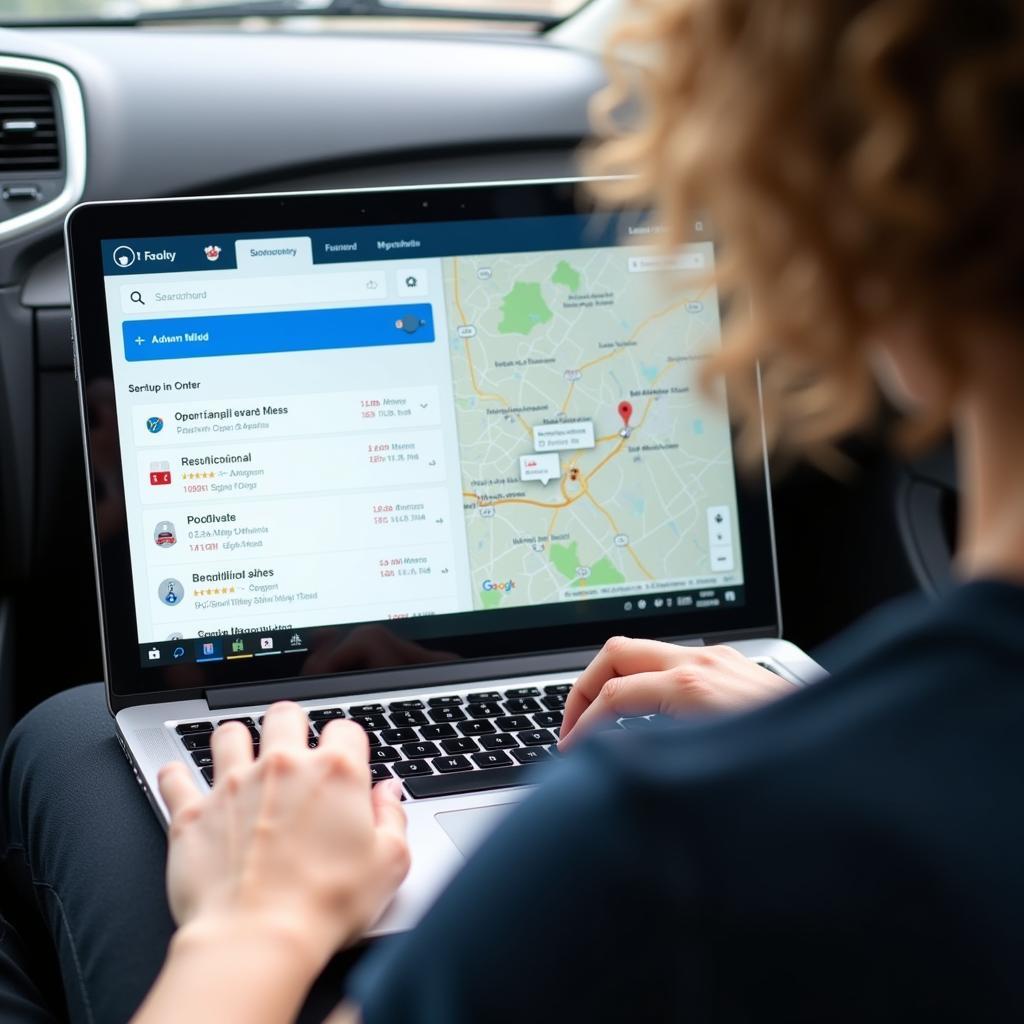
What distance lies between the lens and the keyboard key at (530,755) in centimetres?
89

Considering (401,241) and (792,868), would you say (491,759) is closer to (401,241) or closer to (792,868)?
(401,241)

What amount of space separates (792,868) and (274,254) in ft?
2.39

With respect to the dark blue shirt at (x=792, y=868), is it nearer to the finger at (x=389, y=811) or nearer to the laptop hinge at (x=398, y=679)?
the finger at (x=389, y=811)

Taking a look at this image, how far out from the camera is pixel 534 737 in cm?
92

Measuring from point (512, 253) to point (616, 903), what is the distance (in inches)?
28.7

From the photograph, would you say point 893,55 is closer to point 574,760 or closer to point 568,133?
point 574,760

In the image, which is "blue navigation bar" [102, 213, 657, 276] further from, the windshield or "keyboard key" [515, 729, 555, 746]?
the windshield

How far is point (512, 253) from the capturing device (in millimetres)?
1022

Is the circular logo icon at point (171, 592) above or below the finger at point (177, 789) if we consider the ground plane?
above

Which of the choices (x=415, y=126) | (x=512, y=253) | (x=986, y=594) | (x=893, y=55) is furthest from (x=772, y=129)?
(x=415, y=126)

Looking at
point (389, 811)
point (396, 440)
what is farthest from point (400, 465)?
point (389, 811)

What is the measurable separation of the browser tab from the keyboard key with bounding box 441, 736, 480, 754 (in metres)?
0.36

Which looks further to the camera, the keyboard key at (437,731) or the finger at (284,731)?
the keyboard key at (437,731)

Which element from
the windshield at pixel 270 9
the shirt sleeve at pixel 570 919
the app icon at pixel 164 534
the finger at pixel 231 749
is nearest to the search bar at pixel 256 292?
the app icon at pixel 164 534
